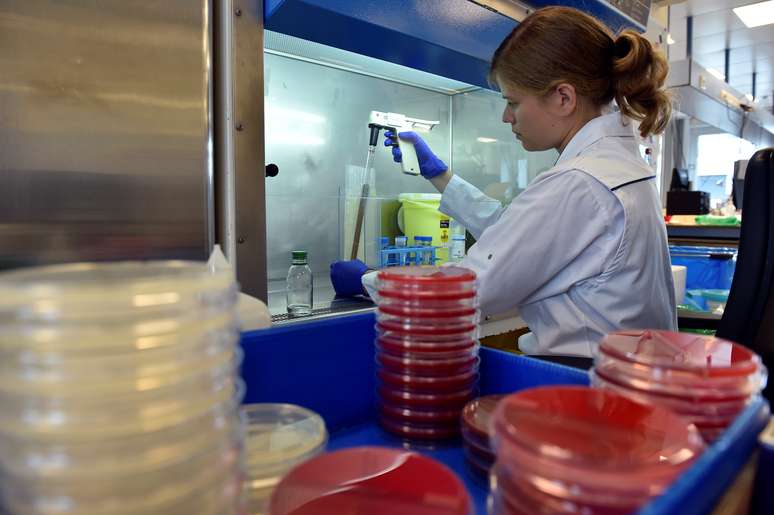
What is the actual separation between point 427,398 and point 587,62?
99 centimetres

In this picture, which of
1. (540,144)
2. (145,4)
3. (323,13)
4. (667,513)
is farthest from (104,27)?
(667,513)

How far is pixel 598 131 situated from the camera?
1.35 meters

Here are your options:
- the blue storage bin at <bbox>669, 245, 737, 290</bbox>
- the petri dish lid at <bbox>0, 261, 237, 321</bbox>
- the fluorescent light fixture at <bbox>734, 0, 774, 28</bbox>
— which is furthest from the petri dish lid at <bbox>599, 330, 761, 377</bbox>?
the fluorescent light fixture at <bbox>734, 0, 774, 28</bbox>

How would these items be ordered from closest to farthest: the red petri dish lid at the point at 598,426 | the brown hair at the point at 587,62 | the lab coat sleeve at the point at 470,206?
the red petri dish lid at the point at 598,426 < the brown hair at the point at 587,62 < the lab coat sleeve at the point at 470,206

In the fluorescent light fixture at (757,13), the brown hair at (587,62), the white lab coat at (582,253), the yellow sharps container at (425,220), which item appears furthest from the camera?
the fluorescent light fixture at (757,13)

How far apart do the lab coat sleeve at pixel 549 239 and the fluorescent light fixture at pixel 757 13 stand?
4.63m

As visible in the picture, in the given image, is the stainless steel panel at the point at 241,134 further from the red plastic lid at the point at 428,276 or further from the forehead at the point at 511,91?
the forehead at the point at 511,91

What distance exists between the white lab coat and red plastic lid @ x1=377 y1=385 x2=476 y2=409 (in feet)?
1.18

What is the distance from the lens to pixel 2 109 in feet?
3.56

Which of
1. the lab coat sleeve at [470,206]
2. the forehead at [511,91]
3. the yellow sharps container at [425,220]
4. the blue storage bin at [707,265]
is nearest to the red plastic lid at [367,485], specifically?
the forehead at [511,91]

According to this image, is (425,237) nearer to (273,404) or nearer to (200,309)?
(273,404)

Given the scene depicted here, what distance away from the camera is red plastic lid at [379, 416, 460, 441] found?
2.82 feet

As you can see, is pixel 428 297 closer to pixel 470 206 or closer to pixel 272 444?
pixel 272 444

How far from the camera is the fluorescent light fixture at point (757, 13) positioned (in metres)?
4.47
